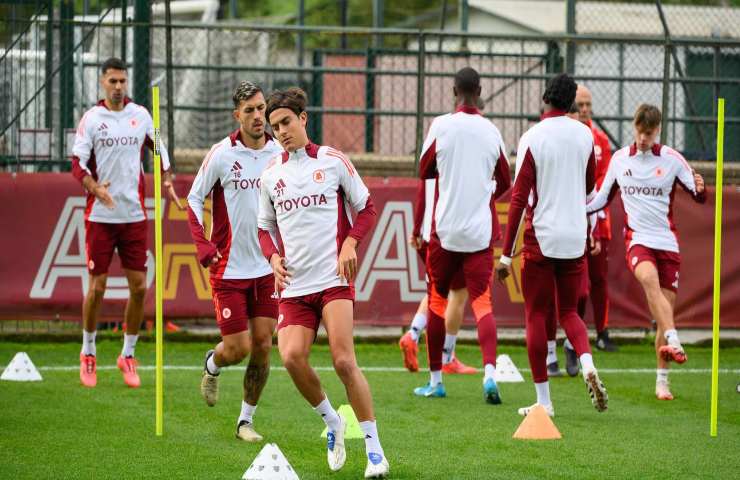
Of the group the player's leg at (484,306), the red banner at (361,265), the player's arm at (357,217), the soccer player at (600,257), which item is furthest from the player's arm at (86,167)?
the soccer player at (600,257)

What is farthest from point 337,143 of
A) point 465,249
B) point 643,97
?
point 465,249

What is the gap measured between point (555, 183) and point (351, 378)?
8.62 feet

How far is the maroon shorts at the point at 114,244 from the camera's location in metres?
10.8

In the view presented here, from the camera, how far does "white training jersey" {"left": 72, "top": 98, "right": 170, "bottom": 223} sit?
1077 cm

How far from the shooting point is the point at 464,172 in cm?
987

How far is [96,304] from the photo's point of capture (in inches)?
428

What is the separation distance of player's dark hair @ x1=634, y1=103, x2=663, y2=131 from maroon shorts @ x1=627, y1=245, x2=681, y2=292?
99 centimetres

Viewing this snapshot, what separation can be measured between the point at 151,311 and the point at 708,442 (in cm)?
673

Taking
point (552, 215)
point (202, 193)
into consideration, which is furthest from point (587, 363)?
point (202, 193)

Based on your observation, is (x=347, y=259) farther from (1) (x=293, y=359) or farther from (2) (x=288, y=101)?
(2) (x=288, y=101)

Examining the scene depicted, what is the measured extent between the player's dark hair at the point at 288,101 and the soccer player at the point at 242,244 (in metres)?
0.95

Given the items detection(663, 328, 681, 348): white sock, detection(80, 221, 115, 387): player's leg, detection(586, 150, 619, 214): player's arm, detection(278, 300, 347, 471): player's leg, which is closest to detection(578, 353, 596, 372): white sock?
detection(663, 328, 681, 348): white sock

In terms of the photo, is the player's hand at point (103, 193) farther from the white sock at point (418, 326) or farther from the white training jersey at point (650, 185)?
the white training jersey at point (650, 185)

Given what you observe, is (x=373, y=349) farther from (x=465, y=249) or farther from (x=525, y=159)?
(x=525, y=159)
